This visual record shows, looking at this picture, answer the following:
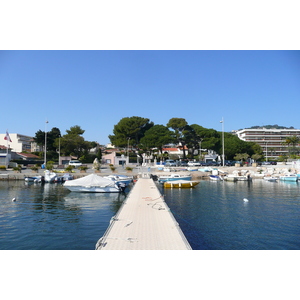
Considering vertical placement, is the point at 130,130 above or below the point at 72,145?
above

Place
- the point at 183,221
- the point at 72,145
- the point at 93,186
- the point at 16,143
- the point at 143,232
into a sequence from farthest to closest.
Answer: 1. the point at 16,143
2. the point at 72,145
3. the point at 93,186
4. the point at 183,221
5. the point at 143,232

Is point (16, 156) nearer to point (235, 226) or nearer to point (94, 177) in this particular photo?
point (94, 177)

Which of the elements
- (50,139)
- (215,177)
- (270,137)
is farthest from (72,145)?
(270,137)

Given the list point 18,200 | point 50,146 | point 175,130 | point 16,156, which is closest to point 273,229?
point 18,200

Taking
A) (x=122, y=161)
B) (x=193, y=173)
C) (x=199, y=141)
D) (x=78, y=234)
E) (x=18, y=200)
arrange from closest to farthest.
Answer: (x=78, y=234)
(x=18, y=200)
(x=193, y=173)
(x=122, y=161)
(x=199, y=141)

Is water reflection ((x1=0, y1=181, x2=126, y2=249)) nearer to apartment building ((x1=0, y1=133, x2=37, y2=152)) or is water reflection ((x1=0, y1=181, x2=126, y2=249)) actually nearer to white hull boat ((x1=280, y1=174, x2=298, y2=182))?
white hull boat ((x1=280, y1=174, x2=298, y2=182))

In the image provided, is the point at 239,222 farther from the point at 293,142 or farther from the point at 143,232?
the point at 293,142

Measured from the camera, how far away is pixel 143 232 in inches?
467

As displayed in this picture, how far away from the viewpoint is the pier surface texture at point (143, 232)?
1012 centimetres

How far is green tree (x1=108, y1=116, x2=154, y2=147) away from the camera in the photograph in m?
74.8

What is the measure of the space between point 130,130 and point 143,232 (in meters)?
64.6

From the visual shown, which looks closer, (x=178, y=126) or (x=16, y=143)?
(x=178, y=126)

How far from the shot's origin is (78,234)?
46.2 feet
